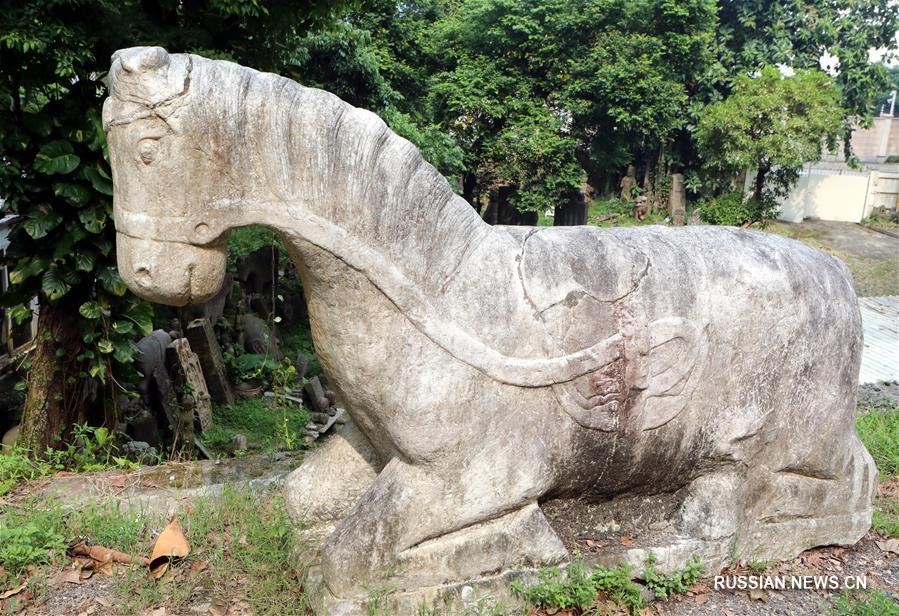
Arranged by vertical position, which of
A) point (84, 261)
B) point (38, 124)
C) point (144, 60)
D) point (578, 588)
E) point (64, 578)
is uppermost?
point (144, 60)

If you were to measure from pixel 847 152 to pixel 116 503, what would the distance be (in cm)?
2009

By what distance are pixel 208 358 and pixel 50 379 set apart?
3.61 metres

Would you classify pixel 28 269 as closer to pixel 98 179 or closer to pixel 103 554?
pixel 98 179

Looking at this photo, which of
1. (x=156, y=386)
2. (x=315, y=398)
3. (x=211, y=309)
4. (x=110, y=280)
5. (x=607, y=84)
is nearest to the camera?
(x=110, y=280)

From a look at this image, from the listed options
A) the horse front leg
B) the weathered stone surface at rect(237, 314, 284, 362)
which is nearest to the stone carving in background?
the weathered stone surface at rect(237, 314, 284, 362)

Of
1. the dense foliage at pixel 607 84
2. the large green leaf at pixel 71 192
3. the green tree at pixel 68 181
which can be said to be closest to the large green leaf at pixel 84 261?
the green tree at pixel 68 181

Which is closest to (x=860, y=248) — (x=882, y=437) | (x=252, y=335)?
(x=252, y=335)

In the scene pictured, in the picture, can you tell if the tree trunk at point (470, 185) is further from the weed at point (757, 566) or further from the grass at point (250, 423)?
the weed at point (757, 566)

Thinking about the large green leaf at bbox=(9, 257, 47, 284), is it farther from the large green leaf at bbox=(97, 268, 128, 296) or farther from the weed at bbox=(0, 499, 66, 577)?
the weed at bbox=(0, 499, 66, 577)

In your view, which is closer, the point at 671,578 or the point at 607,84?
the point at 671,578

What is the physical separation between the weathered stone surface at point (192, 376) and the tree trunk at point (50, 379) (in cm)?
258

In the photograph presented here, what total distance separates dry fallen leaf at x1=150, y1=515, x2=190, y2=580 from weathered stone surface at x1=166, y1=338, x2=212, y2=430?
417cm

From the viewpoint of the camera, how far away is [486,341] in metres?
2.62

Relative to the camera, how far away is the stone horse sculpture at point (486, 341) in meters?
2.33
